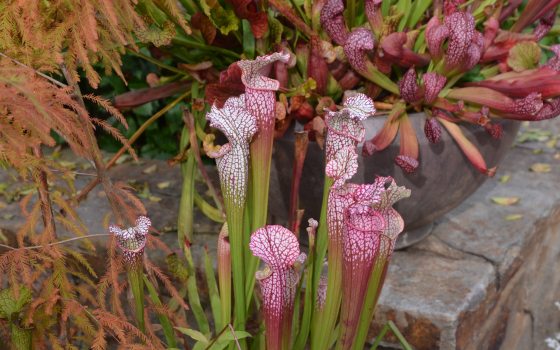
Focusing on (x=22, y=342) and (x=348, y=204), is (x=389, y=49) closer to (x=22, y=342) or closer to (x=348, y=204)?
(x=348, y=204)

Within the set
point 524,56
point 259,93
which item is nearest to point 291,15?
point 259,93

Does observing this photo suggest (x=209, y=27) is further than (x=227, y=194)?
Yes

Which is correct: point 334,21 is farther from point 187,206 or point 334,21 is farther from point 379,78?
point 187,206

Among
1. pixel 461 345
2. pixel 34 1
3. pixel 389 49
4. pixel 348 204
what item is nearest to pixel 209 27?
pixel 389 49

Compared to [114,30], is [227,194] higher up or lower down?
lower down

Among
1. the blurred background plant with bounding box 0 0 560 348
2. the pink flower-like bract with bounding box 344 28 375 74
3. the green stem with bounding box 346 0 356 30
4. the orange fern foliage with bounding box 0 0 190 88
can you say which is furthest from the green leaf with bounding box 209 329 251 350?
the green stem with bounding box 346 0 356 30

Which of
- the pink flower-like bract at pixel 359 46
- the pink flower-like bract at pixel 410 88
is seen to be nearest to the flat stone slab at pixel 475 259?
the pink flower-like bract at pixel 410 88
